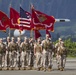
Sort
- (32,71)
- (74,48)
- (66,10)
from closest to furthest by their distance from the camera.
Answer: (32,71)
(74,48)
(66,10)

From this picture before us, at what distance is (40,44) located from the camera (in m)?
23.8

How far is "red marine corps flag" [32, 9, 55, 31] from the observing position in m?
27.1

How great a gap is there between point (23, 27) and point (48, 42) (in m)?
4.31

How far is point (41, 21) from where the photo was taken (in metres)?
27.5

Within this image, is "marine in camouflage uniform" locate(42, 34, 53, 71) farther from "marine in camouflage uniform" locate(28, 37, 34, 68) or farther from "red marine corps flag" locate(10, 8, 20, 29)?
"red marine corps flag" locate(10, 8, 20, 29)

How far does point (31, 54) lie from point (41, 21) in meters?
3.17

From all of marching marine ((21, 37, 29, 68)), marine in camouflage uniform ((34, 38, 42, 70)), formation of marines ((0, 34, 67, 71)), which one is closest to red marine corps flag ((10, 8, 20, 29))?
formation of marines ((0, 34, 67, 71))

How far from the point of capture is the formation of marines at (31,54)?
23.7 m

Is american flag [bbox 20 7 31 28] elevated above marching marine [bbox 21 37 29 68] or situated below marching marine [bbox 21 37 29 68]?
above

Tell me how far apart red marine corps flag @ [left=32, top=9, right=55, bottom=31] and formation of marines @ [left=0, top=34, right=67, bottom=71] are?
243cm

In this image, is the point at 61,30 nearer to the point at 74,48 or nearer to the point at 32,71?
the point at 74,48

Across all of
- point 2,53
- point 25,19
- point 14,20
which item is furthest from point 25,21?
point 2,53

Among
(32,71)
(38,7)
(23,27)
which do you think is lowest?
(32,71)

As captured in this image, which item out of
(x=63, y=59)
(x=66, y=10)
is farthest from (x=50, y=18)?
(x=66, y=10)
